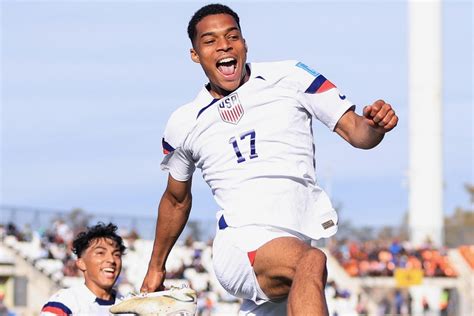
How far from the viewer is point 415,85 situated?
56.8 m

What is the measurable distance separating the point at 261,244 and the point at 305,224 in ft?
1.01

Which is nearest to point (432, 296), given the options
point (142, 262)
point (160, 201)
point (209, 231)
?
point (209, 231)

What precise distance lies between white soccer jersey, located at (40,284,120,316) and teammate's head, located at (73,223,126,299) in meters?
0.06

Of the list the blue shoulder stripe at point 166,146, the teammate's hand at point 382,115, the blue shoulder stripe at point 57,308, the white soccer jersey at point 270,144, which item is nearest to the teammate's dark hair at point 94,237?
the blue shoulder stripe at point 57,308

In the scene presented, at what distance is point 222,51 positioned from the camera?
21.9ft

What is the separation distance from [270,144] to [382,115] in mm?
743

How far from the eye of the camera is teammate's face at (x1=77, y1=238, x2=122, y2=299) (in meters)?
9.54

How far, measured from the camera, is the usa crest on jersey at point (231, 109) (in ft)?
21.9

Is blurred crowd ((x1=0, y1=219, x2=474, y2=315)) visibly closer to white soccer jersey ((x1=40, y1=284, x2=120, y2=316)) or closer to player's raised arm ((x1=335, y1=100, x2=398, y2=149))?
white soccer jersey ((x1=40, y1=284, x2=120, y2=316))

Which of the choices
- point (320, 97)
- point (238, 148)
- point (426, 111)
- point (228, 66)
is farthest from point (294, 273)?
point (426, 111)

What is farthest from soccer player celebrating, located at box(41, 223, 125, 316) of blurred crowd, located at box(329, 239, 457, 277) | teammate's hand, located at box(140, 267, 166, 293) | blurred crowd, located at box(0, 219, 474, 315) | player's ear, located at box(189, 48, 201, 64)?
blurred crowd, located at box(329, 239, 457, 277)

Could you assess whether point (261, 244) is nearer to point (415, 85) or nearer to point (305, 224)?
point (305, 224)

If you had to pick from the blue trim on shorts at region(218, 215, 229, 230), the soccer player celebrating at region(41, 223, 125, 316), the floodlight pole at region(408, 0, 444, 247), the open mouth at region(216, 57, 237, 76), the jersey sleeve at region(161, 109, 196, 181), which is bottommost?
the soccer player celebrating at region(41, 223, 125, 316)

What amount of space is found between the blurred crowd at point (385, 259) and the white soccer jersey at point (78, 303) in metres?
30.1
